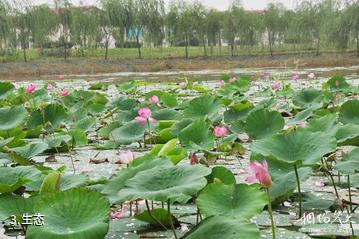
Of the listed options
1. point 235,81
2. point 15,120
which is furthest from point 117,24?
point 15,120

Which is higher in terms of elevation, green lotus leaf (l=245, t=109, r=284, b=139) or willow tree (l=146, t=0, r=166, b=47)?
willow tree (l=146, t=0, r=166, b=47)

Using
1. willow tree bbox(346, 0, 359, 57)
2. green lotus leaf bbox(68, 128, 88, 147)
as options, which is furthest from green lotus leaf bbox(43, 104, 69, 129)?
willow tree bbox(346, 0, 359, 57)

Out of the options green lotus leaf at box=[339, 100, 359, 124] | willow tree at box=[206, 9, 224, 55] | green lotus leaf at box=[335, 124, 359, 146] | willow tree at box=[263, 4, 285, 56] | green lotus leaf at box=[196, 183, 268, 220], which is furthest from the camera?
willow tree at box=[206, 9, 224, 55]

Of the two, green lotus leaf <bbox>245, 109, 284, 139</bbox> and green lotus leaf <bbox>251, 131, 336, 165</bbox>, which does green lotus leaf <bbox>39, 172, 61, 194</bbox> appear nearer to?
green lotus leaf <bbox>251, 131, 336, 165</bbox>

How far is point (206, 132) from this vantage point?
1.85m

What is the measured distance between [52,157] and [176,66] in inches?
920

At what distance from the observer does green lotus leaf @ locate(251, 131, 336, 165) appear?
4.14ft

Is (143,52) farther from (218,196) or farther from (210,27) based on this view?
(218,196)

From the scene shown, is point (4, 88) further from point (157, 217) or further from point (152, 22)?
point (152, 22)

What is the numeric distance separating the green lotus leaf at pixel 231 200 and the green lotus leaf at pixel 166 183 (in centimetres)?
4

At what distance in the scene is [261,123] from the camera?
1.98 meters

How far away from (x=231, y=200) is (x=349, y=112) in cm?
121

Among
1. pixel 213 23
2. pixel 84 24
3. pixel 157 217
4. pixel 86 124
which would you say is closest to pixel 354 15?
pixel 213 23

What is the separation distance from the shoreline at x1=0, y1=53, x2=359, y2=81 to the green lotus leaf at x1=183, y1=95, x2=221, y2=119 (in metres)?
18.4
